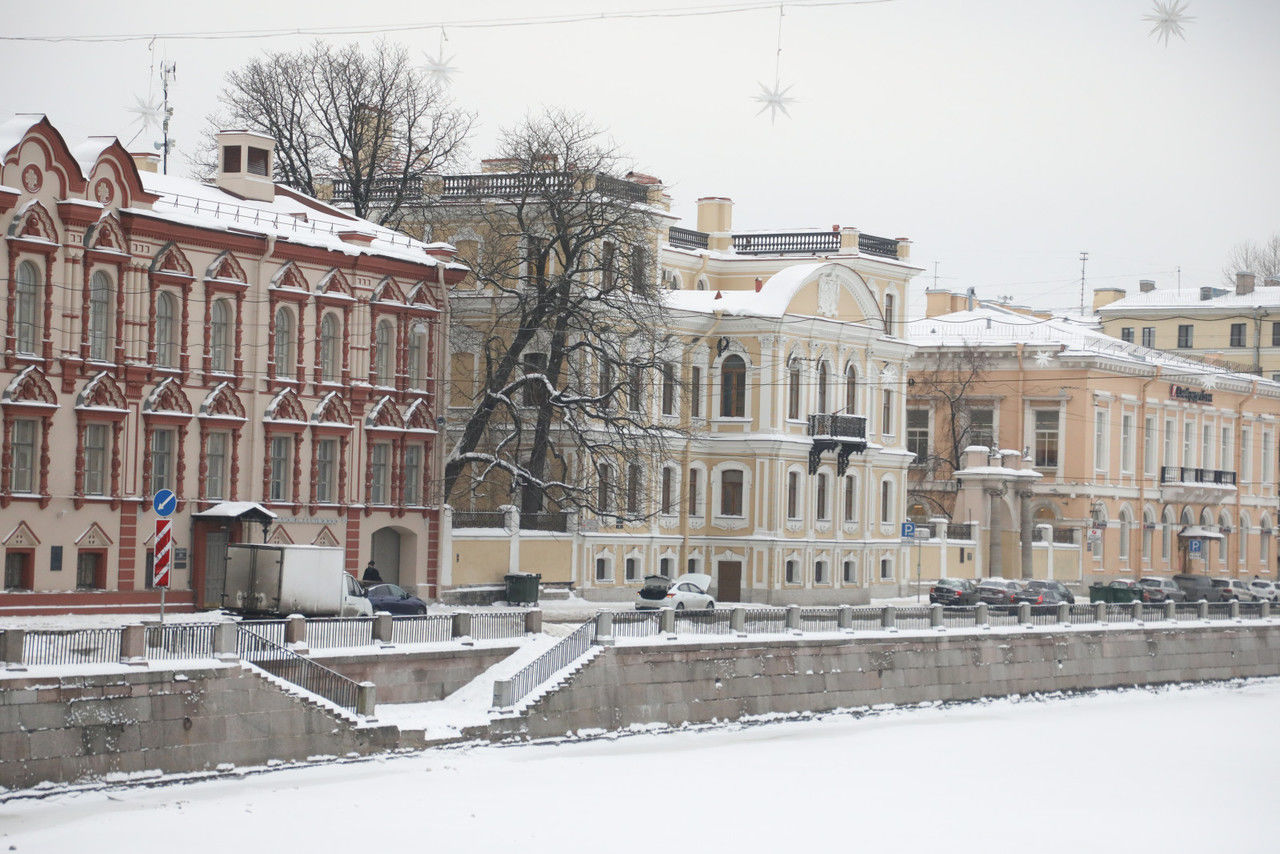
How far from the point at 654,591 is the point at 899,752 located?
10779 mm

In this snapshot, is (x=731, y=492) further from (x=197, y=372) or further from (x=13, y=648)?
(x=13, y=648)

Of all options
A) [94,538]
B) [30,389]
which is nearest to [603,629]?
[94,538]

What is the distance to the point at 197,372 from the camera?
4522cm

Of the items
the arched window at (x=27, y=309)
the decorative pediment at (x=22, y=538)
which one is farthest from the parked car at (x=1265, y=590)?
the arched window at (x=27, y=309)

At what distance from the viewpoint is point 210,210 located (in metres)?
46.1

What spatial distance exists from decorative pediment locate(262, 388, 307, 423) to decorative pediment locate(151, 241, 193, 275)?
12.7ft

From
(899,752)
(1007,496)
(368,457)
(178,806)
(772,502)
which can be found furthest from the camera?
(1007,496)

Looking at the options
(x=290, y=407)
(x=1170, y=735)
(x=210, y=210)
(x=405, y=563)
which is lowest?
(x=1170, y=735)

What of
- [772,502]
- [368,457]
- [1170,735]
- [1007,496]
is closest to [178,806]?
[368,457]

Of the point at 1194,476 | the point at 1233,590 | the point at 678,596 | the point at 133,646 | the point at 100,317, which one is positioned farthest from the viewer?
the point at 1194,476

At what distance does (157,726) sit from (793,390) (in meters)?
32.7

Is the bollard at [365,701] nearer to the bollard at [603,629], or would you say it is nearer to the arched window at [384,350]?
the bollard at [603,629]

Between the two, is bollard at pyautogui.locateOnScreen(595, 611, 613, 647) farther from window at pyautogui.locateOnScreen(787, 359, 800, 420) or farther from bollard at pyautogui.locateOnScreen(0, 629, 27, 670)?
window at pyautogui.locateOnScreen(787, 359, 800, 420)

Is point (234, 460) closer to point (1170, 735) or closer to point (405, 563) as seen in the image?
point (405, 563)
